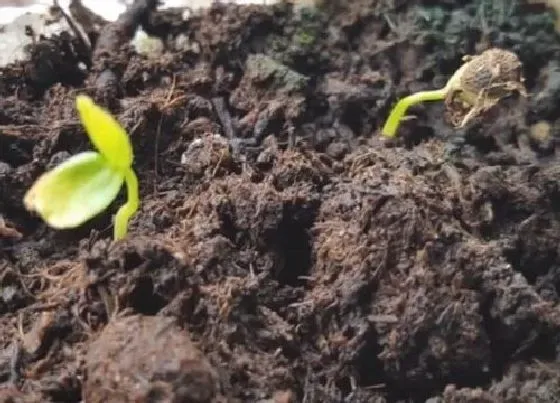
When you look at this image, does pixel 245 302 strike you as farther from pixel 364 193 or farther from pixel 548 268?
pixel 548 268

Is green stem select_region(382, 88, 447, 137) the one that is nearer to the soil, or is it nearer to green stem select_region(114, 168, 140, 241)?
the soil

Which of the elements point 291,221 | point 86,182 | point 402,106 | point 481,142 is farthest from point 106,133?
point 481,142

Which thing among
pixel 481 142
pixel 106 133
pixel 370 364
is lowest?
pixel 370 364

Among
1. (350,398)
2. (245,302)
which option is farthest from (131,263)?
(350,398)

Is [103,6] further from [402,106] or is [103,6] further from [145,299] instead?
[145,299]

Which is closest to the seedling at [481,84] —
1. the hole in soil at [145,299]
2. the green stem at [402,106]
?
the green stem at [402,106]

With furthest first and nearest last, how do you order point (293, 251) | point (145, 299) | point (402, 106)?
point (402, 106) → point (293, 251) → point (145, 299)

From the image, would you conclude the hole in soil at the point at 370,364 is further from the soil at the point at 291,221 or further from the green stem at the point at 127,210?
the green stem at the point at 127,210
